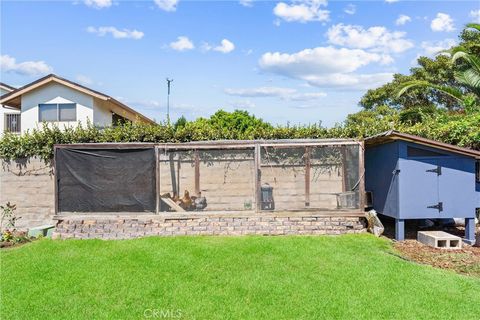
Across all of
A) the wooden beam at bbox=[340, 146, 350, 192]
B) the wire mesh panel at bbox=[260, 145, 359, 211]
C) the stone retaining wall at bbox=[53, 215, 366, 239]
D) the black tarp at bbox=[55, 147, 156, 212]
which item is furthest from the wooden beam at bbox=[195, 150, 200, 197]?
the wooden beam at bbox=[340, 146, 350, 192]

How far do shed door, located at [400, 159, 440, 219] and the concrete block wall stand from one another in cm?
869

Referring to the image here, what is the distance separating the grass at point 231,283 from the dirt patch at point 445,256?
343 mm

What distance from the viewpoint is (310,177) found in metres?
8.28

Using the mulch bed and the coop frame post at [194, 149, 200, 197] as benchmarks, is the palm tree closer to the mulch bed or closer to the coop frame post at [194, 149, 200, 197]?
the mulch bed

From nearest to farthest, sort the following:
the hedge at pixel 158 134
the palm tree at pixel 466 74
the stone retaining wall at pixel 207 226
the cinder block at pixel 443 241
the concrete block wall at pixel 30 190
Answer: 1. the cinder block at pixel 443 241
2. the stone retaining wall at pixel 207 226
3. the hedge at pixel 158 134
4. the concrete block wall at pixel 30 190
5. the palm tree at pixel 466 74

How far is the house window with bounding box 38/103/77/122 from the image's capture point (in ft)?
56.2

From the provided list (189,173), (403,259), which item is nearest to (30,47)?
(189,173)

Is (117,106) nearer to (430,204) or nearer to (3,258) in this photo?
(3,258)

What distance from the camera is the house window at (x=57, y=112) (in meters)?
17.1

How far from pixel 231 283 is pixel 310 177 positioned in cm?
390

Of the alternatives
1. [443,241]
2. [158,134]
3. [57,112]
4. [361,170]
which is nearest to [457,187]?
[443,241]

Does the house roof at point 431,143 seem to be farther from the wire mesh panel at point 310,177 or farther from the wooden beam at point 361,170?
the wire mesh panel at point 310,177

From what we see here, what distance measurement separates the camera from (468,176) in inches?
288

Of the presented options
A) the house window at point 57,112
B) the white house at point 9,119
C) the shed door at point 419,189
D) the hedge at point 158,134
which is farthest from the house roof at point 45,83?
the shed door at point 419,189
